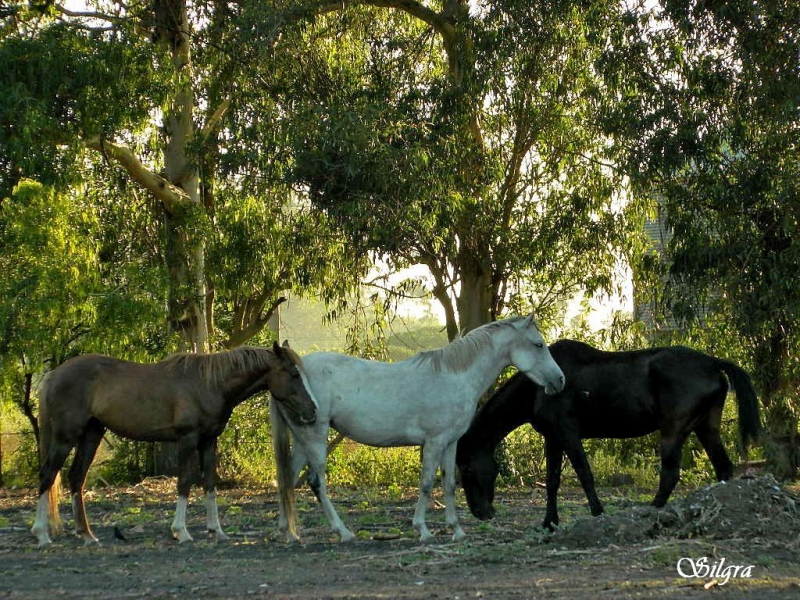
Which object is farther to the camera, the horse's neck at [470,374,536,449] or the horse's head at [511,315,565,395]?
the horse's neck at [470,374,536,449]

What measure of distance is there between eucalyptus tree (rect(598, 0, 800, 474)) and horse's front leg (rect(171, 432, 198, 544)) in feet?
25.2

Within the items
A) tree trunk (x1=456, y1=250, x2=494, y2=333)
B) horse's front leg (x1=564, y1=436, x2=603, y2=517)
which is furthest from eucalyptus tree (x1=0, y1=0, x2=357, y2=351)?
horse's front leg (x1=564, y1=436, x2=603, y2=517)

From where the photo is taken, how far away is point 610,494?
45.6 feet

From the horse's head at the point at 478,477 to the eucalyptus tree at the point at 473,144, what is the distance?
519 centimetres

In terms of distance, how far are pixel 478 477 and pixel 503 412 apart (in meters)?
0.67

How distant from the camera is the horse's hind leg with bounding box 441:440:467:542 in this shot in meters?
8.68

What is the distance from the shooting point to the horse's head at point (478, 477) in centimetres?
957

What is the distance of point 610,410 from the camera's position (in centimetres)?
965

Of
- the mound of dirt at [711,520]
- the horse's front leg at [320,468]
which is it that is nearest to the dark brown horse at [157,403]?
the horse's front leg at [320,468]

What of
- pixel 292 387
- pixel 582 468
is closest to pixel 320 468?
pixel 292 387

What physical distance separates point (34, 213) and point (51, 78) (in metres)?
2.17

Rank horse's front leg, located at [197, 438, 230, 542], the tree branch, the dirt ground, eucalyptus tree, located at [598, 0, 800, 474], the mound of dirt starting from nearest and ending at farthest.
Answer: the dirt ground
the mound of dirt
horse's front leg, located at [197, 438, 230, 542]
eucalyptus tree, located at [598, 0, 800, 474]
the tree branch

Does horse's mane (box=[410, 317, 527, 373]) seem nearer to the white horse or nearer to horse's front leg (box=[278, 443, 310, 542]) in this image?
the white horse

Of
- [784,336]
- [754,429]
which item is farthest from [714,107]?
[754,429]
